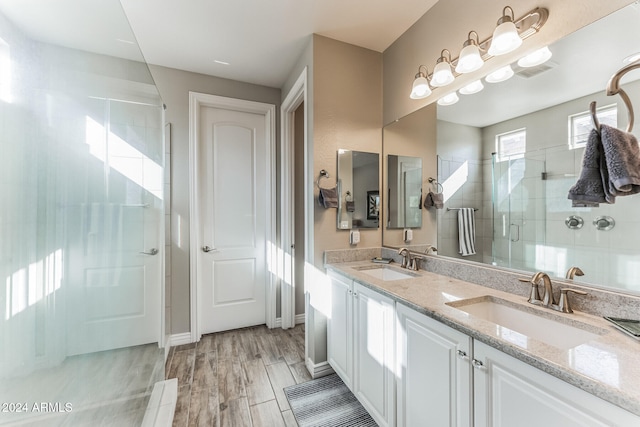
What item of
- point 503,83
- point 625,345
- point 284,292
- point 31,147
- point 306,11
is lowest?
point 284,292

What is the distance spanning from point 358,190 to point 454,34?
1.18 m

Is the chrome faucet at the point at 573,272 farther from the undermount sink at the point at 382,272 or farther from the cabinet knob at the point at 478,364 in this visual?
the undermount sink at the point at 382,272

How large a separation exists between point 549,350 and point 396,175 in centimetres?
154

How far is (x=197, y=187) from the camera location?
2465mm

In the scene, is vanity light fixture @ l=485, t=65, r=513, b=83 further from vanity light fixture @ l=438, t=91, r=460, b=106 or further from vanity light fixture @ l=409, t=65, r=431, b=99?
vanity light fixture @ l=409, t=65, r=431, b=99

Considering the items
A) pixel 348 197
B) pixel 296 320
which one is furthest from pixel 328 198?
pixel 296 320

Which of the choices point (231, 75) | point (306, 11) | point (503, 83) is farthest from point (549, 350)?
point (231, 75)

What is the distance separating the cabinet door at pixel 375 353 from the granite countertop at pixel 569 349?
16cm

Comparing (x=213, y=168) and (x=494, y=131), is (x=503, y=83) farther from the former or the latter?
(x=213, y=168)

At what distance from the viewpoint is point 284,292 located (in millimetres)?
2703

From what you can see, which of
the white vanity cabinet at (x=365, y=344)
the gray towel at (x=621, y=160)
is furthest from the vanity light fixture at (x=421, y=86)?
the white vanity cabinet at (x=365, y=344)

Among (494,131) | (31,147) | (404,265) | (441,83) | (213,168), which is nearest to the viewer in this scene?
(31,147)

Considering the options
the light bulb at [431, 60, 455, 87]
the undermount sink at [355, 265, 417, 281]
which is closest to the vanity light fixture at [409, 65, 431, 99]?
the light bulb at [431, 60, 455, 87]

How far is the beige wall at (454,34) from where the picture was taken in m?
1.08
